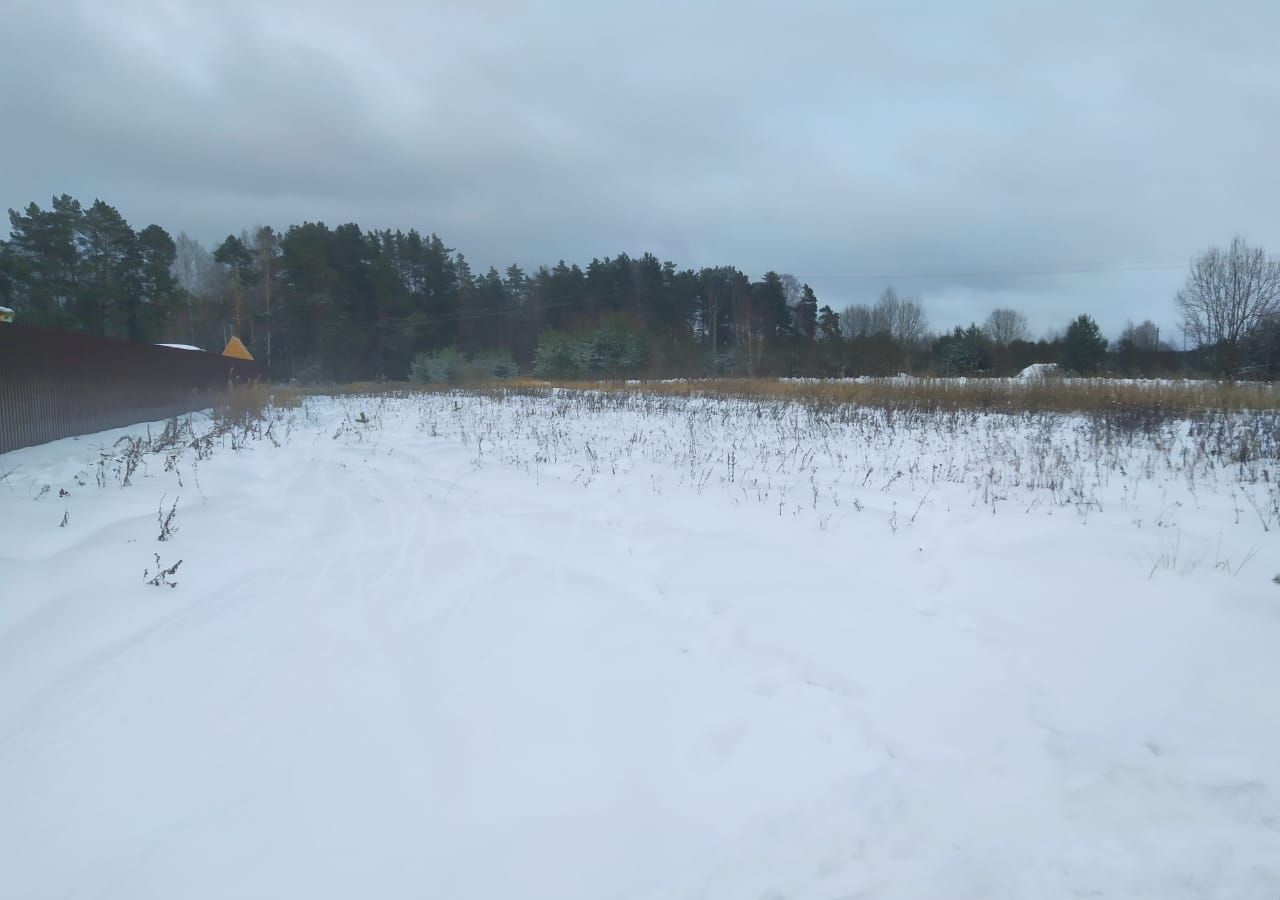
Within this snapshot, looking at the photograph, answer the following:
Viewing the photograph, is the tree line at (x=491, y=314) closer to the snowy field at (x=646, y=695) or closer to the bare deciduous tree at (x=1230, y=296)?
the bare deciduous tree at (x=1230, y=296)

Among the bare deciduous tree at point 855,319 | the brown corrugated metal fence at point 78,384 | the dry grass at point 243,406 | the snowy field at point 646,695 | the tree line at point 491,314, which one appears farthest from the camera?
the bare deciduous tree at point 855,319

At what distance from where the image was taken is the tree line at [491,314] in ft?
108

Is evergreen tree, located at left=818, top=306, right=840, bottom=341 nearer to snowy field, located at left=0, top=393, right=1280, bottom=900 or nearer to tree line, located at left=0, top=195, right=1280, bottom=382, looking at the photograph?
tree line, located at left=0, top=195, right=1280, bottom=382

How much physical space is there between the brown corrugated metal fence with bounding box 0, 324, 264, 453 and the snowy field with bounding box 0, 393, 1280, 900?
4.28m

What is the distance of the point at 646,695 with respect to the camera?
321 centimetres

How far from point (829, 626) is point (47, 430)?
1189 centimetres

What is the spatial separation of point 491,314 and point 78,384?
46212 mm

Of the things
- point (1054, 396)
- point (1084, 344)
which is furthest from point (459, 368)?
point (1084, 344)

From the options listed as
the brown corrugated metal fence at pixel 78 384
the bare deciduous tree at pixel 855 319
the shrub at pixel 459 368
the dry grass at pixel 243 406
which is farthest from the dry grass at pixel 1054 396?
the bare deciduous tree at pixel 855 319

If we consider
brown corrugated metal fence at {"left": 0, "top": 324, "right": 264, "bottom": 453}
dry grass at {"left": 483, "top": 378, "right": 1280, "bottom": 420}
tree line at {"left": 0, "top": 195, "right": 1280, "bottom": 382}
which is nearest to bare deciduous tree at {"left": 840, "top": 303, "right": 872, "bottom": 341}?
tree line at {"left": 0, "top": 195, "right": 1280, "bottom": 382}

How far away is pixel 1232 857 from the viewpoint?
2188 millimetres

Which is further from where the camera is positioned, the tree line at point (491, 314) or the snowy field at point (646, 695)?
the tree line at point (491, 314)

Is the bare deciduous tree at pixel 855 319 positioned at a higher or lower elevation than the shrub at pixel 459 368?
higher

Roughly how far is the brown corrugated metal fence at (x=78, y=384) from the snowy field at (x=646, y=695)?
14.0ft
